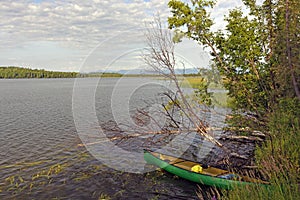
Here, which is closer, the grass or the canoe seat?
the grass

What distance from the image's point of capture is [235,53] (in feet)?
37.2

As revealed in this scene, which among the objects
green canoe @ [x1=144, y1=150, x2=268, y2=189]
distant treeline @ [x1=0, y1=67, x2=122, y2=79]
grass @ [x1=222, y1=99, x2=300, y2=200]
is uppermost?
distant treeline @ [x1=0, y1=67, x2=122, y2=79]

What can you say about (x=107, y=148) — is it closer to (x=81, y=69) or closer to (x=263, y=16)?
(x=81, y=69)

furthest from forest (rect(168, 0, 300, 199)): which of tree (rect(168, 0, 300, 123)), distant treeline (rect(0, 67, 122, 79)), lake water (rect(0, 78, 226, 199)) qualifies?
distant treeline (rect(0, 67, 122, 79))

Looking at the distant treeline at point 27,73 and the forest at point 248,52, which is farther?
the distant treeline at point 27,73

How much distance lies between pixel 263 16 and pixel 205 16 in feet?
7.72

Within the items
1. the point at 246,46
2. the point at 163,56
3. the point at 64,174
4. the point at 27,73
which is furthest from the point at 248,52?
the point at 27,73

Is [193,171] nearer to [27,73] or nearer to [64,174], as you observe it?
[64,174]

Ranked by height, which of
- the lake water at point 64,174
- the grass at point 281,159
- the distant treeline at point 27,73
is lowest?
the lake water at point 64,174

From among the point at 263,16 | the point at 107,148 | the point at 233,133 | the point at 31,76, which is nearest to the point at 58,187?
the point at 107,148

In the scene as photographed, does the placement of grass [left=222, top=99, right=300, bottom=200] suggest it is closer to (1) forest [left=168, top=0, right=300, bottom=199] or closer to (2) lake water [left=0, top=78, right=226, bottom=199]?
(1) forest [left=168, top=0, right=300, bottom=199]

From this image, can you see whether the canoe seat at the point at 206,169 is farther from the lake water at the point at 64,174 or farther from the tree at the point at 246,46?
the tree at the point at 246,46

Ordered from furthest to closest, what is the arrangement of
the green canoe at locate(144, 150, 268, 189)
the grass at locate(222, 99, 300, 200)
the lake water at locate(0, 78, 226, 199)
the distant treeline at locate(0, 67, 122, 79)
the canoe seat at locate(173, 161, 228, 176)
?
1. the distant treeline at locate(0, 67, 122, 79)
2. the canoe seat at locate(173, 161, 228, 176)
3. the lake water at locate(0, 78, 226, 199)
4. the green canoe at locate(144, 150, 268, 189)
5. the grass at locate(222, 99, 300, 200)

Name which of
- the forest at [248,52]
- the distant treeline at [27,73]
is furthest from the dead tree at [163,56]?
the distant treeline at [27,73]
